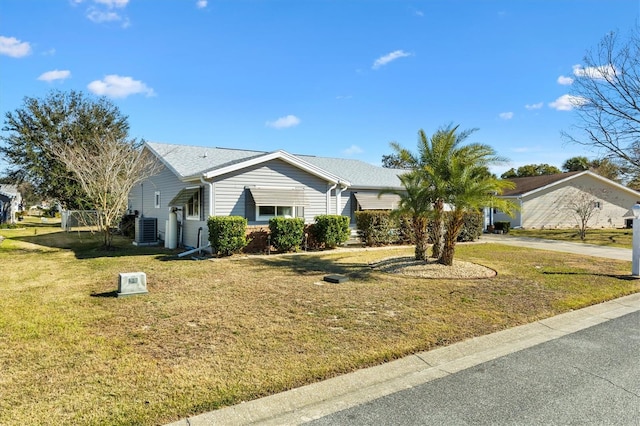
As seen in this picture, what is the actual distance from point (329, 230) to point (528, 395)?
1125 cm

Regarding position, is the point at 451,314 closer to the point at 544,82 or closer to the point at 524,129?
the point at 544,82

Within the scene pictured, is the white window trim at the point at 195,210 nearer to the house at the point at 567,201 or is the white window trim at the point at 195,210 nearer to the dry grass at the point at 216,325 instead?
the dry grass at the point at 216,325

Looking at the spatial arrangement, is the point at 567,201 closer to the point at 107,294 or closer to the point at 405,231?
the point at 405,231

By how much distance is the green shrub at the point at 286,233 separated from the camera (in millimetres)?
13289

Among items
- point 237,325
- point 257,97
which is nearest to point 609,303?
point 237,325

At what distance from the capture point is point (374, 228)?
16.2m

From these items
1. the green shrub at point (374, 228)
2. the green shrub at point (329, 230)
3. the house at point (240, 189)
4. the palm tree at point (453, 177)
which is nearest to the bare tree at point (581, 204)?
the house at point (240, 189)

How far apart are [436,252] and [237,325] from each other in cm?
793

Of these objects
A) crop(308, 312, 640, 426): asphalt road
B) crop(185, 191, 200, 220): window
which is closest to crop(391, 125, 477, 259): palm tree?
crop(308, 312, 640, 426): asphalt road

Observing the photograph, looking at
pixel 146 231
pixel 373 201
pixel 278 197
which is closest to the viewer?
pixel 278 197

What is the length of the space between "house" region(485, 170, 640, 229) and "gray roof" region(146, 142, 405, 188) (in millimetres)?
12597

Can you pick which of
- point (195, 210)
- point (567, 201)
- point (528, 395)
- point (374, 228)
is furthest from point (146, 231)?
point (567, 201)

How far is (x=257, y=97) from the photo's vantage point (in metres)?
19.3

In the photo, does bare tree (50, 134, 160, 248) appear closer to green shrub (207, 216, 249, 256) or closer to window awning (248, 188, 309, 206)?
green shrub (207, 216, 249, 256)
